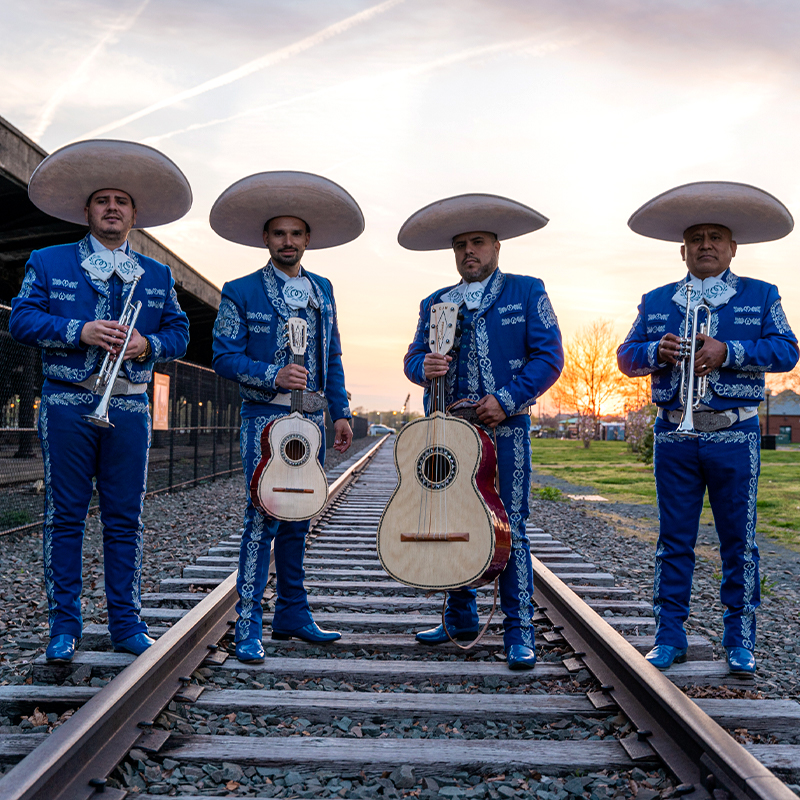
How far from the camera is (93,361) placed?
11.3 feet

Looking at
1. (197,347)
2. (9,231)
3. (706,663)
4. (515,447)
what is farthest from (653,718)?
(197,347)

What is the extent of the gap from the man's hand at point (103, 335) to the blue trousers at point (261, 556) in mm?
740

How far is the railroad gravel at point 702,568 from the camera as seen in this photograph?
399 cm

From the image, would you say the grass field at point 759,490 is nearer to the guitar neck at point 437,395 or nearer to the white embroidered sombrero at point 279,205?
the guitar neck at point 437,395

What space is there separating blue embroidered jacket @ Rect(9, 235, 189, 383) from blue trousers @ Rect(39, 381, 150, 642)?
0.14m

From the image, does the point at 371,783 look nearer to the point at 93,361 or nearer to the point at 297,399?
the point at 297,399

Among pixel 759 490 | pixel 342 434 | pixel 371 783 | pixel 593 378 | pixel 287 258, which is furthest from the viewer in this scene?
pixel 593 378

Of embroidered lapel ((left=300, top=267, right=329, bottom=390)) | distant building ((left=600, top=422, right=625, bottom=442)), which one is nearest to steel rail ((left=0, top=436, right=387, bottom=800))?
embroidered lapel ((left=300, top=267, right=329, bottom=390))

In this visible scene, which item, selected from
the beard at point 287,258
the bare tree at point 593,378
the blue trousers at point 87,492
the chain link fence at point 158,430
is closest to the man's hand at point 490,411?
the beard at point 287,258

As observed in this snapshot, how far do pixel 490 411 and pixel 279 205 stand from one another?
1.50m

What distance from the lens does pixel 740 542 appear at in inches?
137

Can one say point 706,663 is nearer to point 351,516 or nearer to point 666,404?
point 666,404

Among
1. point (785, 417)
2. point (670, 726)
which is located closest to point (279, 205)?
point (670, 726)

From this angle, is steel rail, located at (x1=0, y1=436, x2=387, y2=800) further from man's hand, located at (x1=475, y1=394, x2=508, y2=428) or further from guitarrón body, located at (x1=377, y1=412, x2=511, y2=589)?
man's hand, located at (x1=475, y1=394, x2=508, y2=428)
